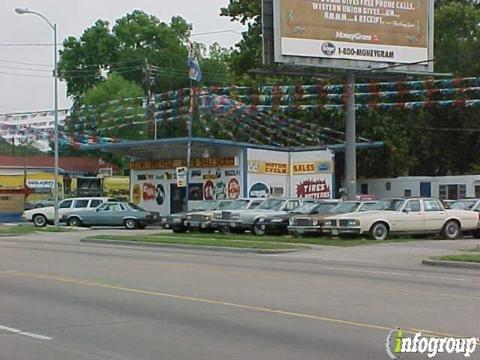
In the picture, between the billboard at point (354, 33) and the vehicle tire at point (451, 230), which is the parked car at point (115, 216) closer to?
the billboard at point (354, 33)

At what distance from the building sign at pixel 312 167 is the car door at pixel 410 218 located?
19463 mm

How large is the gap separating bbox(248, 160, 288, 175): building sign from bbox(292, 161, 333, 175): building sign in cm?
68

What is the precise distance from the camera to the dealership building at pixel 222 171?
47.8 meters

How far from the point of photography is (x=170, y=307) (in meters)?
13.1

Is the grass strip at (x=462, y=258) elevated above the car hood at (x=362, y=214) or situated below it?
below

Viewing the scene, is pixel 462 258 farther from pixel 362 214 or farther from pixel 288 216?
pixel 288 216

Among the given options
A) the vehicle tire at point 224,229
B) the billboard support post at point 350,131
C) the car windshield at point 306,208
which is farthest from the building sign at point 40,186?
the car windshield at point 306,208

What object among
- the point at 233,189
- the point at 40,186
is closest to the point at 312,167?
the point at 233,189

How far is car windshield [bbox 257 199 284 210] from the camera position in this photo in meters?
36.6

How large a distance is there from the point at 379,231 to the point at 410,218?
134 centimetres

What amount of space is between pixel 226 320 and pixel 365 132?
4750cm

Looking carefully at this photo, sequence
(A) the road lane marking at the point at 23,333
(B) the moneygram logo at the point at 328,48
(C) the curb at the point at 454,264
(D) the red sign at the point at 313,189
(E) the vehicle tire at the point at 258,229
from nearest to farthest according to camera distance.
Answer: (A) the road lane marking at the point at 23,333 < (C) the curb at the point at 454,264 < (E) the vehicle tire at the point at 258,229 < (B) the moneygram logo at the point at 328,48 < (D) the red sign at the point at 313,189

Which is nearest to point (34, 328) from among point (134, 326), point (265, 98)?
point (134, 326)

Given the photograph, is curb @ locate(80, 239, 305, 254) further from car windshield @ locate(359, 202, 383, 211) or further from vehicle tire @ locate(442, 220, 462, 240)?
vehicle tire @ locate(442, 220, 462, 240)
